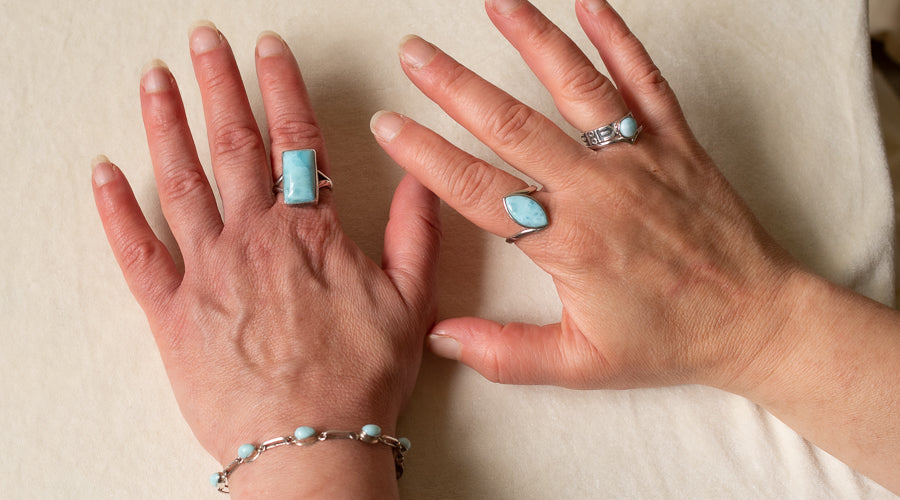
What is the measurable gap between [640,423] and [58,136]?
1.15 metres

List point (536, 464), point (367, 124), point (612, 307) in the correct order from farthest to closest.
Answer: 1. point (367, 124)
2. point (536, 464)
3. point (612, 307)

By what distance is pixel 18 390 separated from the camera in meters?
1.15

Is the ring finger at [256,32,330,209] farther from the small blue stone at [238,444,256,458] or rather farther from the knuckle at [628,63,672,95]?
the knuckle at [628,63,672,95]

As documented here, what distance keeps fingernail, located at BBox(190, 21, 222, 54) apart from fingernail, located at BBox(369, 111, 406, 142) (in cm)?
33

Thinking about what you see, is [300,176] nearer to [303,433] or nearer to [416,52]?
[416,52]

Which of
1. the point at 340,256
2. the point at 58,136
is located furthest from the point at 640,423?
the point at 58,136

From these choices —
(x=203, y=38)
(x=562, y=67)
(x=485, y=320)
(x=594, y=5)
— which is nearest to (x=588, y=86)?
(x=562, y=67)

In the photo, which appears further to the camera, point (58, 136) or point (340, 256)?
point (58, 136)

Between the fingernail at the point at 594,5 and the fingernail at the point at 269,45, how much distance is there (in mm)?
511

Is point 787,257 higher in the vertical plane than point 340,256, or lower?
lower

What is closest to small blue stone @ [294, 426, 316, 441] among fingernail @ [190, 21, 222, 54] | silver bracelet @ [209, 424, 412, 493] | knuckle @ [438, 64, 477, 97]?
silver bracelet @ [209, 424, 412, 493]

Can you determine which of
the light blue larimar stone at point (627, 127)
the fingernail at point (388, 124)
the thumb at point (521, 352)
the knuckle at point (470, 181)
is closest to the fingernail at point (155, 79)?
the fingernail at point (388, 124)

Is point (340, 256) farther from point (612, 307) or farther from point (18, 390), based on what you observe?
point (18, 390)

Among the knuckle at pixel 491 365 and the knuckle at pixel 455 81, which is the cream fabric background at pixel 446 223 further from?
the knuckle at pixel 455 81
